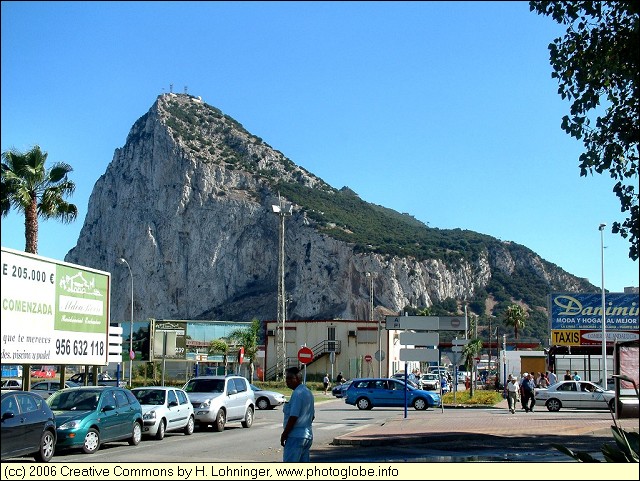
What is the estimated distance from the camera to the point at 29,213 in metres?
31.0

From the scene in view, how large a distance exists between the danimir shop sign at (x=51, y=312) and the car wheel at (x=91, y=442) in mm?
2690

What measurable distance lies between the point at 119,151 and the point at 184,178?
20.7 meters

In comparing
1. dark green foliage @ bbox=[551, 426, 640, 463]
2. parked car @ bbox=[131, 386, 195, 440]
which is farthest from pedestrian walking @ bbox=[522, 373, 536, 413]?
dark green foliage @ bbox=[551, 426, 640, 463]

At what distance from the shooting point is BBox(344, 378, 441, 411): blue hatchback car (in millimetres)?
37906

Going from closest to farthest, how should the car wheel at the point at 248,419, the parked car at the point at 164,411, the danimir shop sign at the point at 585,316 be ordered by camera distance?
the parked car at the point at 164,411 → the car wheel at the point at 248,419 → the danimir shop sign at the point at 585,316

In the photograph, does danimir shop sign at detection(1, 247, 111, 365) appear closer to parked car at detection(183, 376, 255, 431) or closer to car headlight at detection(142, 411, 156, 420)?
car headlight at detection(142, 411, 156, 420)

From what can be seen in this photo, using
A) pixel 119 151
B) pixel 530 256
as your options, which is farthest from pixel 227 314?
pixel 530 256

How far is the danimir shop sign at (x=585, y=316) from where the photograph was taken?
5562 centimetres

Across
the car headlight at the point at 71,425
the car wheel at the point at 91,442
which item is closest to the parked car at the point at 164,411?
the car wheel at the point at 91,442

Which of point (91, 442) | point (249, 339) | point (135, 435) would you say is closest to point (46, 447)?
point (91, 442)

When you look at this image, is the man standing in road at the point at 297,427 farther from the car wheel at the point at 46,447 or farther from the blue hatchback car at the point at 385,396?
the blue hatchback car at the point at 385,396

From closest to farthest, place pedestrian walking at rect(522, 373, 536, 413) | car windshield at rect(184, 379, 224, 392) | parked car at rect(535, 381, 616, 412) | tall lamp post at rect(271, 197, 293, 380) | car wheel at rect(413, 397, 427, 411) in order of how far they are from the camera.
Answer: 1. car windshield at rect(184, 379, 224, 392)
2. pedestrian walking at rect(522, 373, 536, 413)
3. parked car at rect(535, 381, 616, 412)
4. car wheel at rect(413, 397, 427, 411)
5. tall lamp post at rect(271, 197, 293, 380)

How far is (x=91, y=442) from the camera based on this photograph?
17.7m

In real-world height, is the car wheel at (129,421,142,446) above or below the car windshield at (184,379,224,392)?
below
